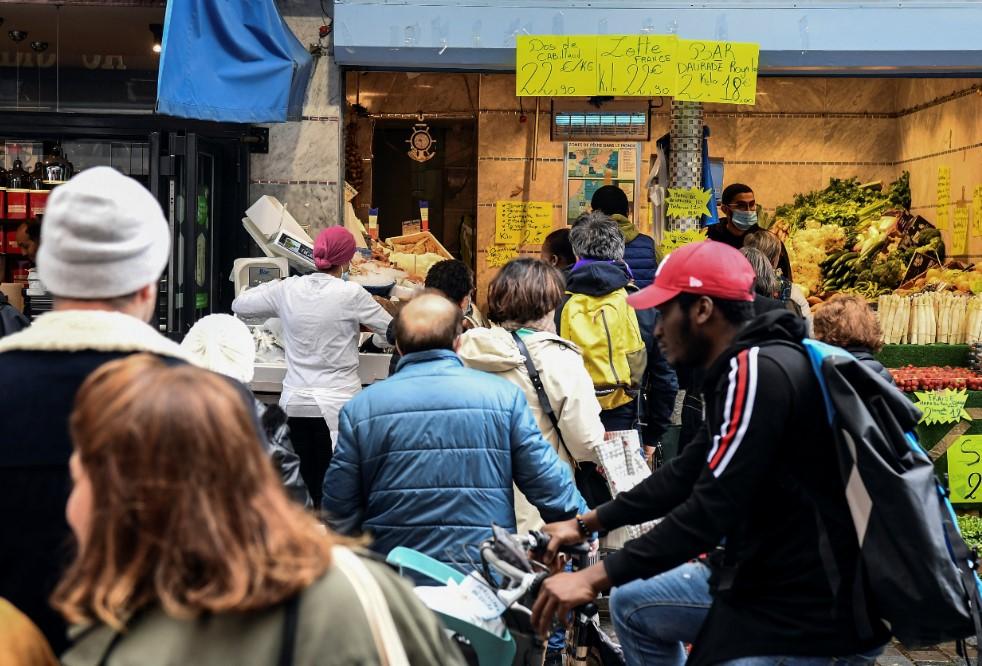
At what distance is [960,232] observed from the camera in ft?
34.9

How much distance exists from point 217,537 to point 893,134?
11897 mm

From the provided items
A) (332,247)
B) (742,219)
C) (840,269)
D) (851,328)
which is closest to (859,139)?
(840,269)

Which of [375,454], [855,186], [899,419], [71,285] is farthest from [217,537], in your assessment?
[855,186]

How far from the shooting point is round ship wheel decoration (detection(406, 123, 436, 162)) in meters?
12.3

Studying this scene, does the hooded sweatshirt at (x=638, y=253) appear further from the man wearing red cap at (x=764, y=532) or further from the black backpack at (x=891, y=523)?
the black backpack at (x=891, y=523)

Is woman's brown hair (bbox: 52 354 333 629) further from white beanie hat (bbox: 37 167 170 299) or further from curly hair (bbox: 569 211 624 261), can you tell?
curly hair (bbox: 569 211 624 261)

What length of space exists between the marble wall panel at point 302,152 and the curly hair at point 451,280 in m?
2.24

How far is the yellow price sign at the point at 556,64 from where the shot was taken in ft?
25.7

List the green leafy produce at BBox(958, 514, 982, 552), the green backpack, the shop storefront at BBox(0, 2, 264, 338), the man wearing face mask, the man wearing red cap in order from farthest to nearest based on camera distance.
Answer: the man wearing face mask < the shop storefront at BBox(0, 2, 264, 338) < the green leafy produce at BBox(958, 514, 982, 552) < the green backpack < the man wearing red cap

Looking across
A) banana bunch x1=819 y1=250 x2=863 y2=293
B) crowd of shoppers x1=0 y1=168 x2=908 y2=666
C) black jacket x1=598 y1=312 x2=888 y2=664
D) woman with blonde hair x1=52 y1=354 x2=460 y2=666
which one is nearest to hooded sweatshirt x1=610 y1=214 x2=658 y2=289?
crowd of shoppers x1=0 y1=168 x2=908 y2=666

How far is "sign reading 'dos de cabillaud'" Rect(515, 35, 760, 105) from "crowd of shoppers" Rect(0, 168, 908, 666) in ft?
6.58

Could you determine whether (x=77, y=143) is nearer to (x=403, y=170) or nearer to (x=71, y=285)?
(x=403, y=170)

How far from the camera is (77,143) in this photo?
510 inches

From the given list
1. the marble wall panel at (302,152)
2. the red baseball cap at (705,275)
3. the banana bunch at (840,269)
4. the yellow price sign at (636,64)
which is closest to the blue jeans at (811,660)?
the red baseball cap at (705,275)
